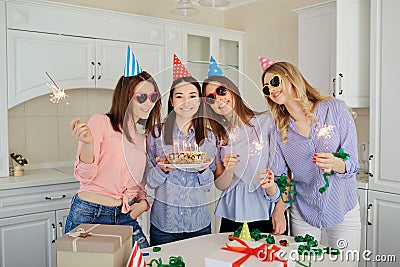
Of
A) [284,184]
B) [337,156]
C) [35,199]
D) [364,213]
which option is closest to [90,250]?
[284,184]

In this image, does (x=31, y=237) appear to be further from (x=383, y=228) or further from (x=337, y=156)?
(x=383, y=228)

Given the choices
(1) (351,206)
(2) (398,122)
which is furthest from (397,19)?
(1) (351,206)

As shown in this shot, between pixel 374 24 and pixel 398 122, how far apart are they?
639 millimetres

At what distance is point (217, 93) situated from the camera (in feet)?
4.48

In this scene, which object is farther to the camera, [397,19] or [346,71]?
[346,71]

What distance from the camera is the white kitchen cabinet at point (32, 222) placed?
268 cm

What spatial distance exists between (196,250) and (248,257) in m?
0.37

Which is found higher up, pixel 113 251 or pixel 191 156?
pixel 191 156

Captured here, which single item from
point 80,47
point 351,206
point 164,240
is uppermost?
point 80,47

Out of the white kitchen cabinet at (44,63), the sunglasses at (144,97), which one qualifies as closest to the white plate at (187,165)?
the sunglasses at (144,97)

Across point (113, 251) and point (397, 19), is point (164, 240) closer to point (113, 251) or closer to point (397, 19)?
point (113, 251)

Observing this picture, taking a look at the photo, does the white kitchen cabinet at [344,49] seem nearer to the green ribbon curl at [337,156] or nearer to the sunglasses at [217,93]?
the green ribbon curl at [337,156]

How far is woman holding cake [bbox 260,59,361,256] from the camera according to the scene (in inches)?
68.1

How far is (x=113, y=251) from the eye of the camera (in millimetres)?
1140
